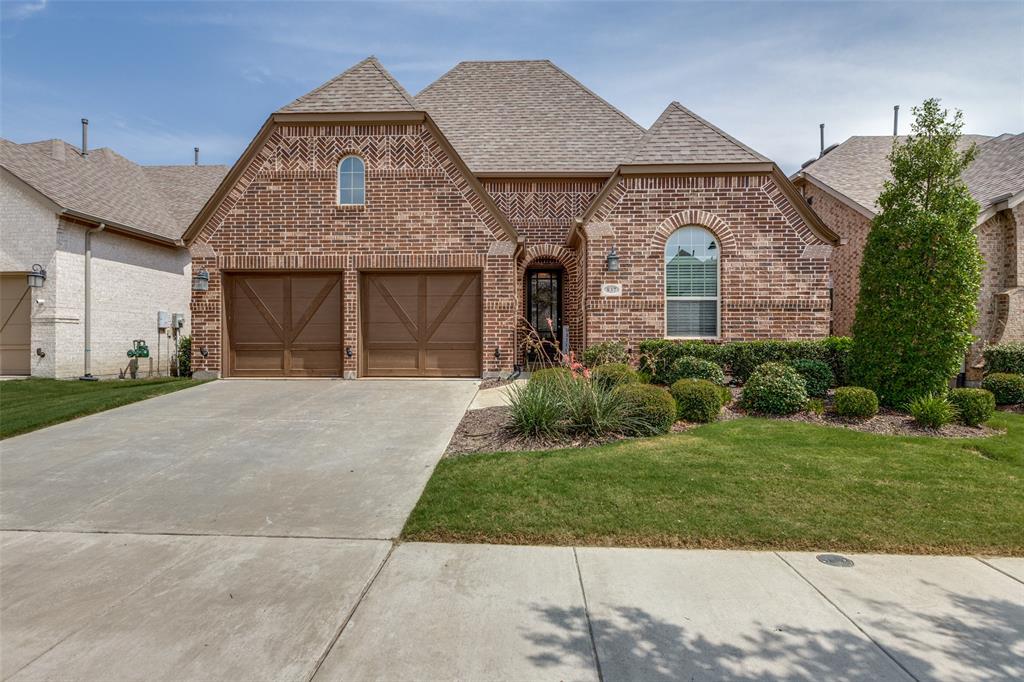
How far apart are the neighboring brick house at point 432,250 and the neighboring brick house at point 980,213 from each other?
2412 mm

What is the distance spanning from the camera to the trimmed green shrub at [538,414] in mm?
6816

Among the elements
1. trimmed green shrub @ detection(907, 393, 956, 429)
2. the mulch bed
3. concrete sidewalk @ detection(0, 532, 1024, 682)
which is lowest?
concrete sidewalk @ detection(0, 532, 1024, 682)

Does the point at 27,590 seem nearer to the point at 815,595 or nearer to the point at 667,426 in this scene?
the point at 815,595

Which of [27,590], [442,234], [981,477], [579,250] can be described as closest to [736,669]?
[27,590]

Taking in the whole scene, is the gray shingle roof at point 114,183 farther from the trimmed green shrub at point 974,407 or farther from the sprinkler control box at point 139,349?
the trimmed green shrub at point 974,407

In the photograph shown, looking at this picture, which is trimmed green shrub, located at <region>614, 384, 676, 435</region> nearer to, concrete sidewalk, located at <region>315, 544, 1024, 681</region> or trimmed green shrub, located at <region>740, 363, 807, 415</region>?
trimmed green shrub, located at <region>740, 363, 807, 415</region>

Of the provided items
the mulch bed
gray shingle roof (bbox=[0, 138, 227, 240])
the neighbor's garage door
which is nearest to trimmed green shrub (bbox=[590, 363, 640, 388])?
the mulch bed

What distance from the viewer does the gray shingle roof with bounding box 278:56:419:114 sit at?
1193 cm

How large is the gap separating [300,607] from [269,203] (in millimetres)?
11003

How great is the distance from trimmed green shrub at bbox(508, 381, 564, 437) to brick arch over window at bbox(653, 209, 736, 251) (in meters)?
6.09

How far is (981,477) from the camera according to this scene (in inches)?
217

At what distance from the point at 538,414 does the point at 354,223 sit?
7.50m

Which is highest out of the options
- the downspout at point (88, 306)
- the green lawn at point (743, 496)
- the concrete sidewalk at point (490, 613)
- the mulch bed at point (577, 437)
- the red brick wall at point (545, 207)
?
the red brick wall at point (545, 207)

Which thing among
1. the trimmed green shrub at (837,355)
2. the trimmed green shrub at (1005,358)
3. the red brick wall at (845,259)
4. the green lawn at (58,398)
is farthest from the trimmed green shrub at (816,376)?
the green lawn at (58,398)
